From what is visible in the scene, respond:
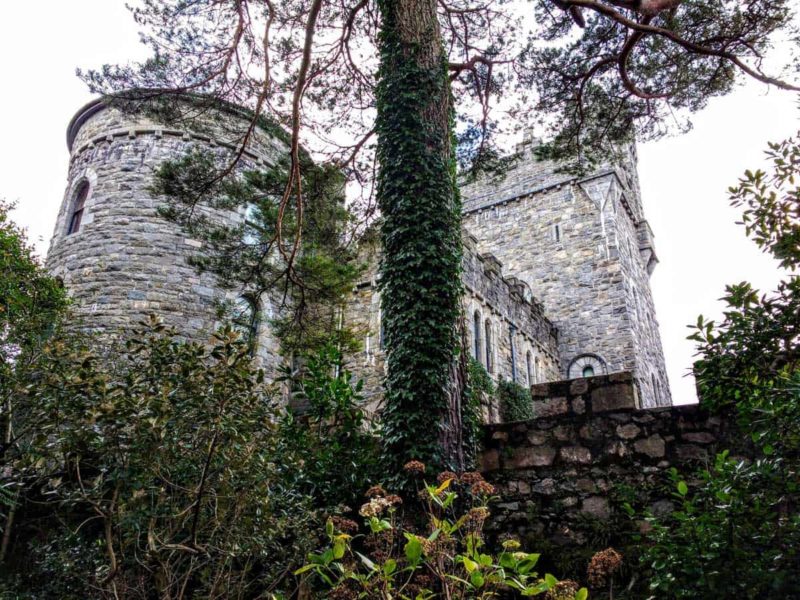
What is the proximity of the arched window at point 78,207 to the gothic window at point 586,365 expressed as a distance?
14.7 metres

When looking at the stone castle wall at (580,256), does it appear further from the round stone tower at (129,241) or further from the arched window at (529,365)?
the round stone tower at (129,241)

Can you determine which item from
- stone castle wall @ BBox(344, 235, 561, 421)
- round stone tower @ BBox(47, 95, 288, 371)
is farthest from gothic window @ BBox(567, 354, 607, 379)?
round stone tower @ BBox(47, 95, 288, 371)

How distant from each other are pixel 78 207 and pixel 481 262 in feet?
30.9

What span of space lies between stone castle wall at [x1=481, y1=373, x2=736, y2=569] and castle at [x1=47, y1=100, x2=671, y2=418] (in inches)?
111

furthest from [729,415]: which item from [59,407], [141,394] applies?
[59,407]

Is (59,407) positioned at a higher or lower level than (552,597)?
higher

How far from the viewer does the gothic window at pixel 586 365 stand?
19.2 meters

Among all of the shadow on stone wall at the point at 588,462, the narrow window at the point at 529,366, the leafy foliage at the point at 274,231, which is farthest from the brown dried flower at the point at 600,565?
the narrow window at the point at 529,366

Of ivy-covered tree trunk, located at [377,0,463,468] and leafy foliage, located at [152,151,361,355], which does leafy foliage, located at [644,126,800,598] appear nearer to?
ivy-covered tree trunk, located at [377,0,463,468]

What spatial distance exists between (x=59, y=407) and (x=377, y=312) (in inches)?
399

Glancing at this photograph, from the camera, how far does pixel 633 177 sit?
81.9 feet

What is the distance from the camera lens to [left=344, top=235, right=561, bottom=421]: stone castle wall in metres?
13.4

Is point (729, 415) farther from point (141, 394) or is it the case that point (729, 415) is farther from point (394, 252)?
point (141, 394)

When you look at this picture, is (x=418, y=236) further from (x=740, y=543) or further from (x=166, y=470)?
(x=740, y=543)
